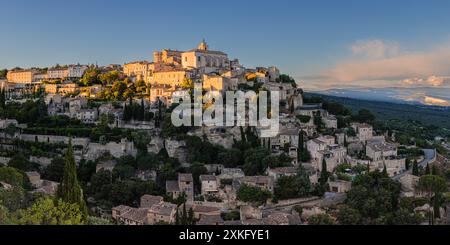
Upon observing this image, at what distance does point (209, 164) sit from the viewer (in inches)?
1043

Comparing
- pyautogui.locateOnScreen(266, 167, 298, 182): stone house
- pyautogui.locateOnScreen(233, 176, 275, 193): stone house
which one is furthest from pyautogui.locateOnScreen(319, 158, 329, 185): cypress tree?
pyautogui.locateOnScreen(233, 176, 275, 193): stone house

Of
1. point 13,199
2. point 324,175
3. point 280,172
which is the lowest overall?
point 324,175

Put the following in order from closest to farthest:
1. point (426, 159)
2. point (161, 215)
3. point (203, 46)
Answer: point (161, 215), point (426, 159), point (203, 46)

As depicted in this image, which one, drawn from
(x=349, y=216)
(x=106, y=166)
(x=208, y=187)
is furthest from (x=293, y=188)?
(x=106, y=166)

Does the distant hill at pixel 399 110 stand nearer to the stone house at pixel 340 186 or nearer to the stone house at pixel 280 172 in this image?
the stone house at pixel 280 172

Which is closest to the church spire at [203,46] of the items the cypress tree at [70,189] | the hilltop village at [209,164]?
the hilltop village at [209,164]

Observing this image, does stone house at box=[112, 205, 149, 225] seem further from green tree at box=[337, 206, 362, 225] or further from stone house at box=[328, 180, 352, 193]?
stone house at box=[328, 180, 352, 193]

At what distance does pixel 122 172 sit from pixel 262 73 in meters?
18.0

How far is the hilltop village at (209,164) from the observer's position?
1988 cm

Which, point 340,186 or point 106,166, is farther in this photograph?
point 106,166

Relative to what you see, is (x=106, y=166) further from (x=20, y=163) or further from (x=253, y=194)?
(x=253, y=194)

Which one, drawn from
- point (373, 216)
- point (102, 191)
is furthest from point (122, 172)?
point (373, 216)

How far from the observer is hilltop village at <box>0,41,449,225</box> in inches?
782

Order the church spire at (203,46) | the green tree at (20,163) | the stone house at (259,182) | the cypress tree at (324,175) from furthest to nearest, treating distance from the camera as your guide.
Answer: the church spire at (203,46) → the green tree at (20,163) → the cypress tree at (324,175) → the stone house at (259,182)
